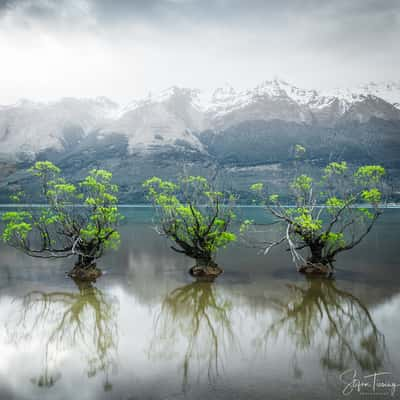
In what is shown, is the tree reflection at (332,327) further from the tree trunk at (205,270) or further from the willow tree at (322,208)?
the tree trunk at (205,270)

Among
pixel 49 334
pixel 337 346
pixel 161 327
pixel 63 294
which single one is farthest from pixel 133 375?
pixel 63 294

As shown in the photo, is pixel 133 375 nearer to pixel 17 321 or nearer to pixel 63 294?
pixel 17 321

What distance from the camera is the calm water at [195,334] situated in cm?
1262

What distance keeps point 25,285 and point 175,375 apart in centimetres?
1835

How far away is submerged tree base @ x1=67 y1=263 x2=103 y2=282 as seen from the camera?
29.1 meters

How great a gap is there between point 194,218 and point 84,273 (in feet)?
31.7

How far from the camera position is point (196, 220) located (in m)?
28.7

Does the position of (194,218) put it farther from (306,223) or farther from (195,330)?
(195,330)

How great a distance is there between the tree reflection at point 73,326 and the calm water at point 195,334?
6cm

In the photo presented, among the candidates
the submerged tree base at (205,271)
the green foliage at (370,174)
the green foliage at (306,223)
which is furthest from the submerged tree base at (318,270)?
the green foliage at (370,174)

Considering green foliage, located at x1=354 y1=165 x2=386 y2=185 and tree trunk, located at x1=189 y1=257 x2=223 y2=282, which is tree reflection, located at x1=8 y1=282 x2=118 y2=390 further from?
green foliage, located at x1=354 y1=165 x2=386 y2=185

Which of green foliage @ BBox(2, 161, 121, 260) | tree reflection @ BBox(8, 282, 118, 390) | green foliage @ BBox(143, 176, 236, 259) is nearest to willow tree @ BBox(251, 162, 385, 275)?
green foliage @ BBox(143, 176, 236, 259)
